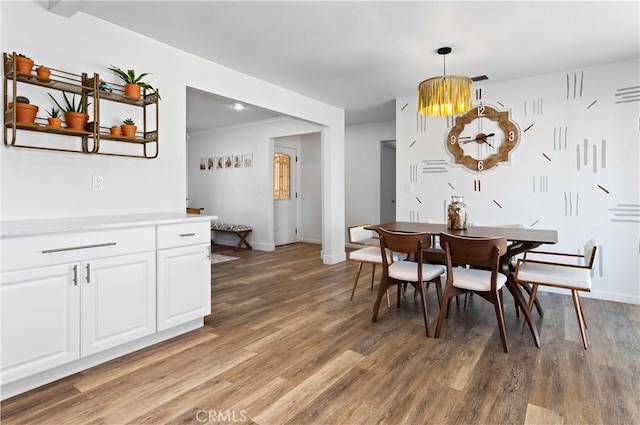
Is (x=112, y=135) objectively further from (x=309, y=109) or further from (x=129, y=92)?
(x=309, y=109)

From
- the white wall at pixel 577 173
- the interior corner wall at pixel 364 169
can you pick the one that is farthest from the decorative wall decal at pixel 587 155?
the interior corner wall at pixel 364 169

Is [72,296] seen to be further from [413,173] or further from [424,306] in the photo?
[413,173]

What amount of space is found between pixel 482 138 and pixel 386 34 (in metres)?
2.11

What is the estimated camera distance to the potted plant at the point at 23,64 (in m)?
2.11

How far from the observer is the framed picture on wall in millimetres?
6821

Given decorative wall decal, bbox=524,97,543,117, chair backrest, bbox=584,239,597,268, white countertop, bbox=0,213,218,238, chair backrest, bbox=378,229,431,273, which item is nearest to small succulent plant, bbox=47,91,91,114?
white countertop, bbox=0,213,218,238

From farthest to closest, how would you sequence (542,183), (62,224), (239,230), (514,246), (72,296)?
1. (239,230)
2. (542,183)
3. (514,246)
4. (62,224)
5. (72,296)

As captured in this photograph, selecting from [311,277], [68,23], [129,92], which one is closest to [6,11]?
[68,23]

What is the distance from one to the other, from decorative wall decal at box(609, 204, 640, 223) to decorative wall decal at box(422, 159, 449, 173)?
181 cm

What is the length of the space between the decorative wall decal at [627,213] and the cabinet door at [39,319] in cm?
481

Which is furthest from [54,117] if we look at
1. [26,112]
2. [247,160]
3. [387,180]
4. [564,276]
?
[387,180]

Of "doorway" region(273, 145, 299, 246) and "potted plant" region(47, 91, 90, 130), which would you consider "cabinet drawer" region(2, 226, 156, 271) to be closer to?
"potted plant" region(47, 91, 90, 130)

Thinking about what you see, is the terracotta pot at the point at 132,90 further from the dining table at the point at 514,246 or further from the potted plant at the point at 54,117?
the dining table at the point at 514,246

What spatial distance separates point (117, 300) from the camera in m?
Result: 2.21
